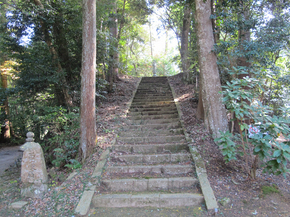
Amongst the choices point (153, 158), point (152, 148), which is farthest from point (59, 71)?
point (153, 158)

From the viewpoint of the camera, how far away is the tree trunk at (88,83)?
534 cm

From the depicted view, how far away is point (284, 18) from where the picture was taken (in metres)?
5.83

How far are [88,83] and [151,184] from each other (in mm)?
3160

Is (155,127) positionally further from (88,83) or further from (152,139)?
(88,83)

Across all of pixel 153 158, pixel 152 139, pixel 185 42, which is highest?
pixel 185 42

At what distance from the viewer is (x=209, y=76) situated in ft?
18.7

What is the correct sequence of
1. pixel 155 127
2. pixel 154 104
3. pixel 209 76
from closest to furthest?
pixel 209 76 < pixel 155 127 < pixel 154 104

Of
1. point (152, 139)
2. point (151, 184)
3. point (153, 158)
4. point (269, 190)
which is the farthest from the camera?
point (152, 139)

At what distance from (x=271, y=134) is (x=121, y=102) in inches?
286

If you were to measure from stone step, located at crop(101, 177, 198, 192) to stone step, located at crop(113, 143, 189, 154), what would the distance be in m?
1.22

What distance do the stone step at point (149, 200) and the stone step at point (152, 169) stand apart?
75cm

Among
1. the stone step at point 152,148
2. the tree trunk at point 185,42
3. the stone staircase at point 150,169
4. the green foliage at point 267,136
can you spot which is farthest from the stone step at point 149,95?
the green foliage at point 267,136

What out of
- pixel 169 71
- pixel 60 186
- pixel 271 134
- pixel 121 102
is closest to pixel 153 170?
pixel 60 186

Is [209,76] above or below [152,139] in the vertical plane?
above
